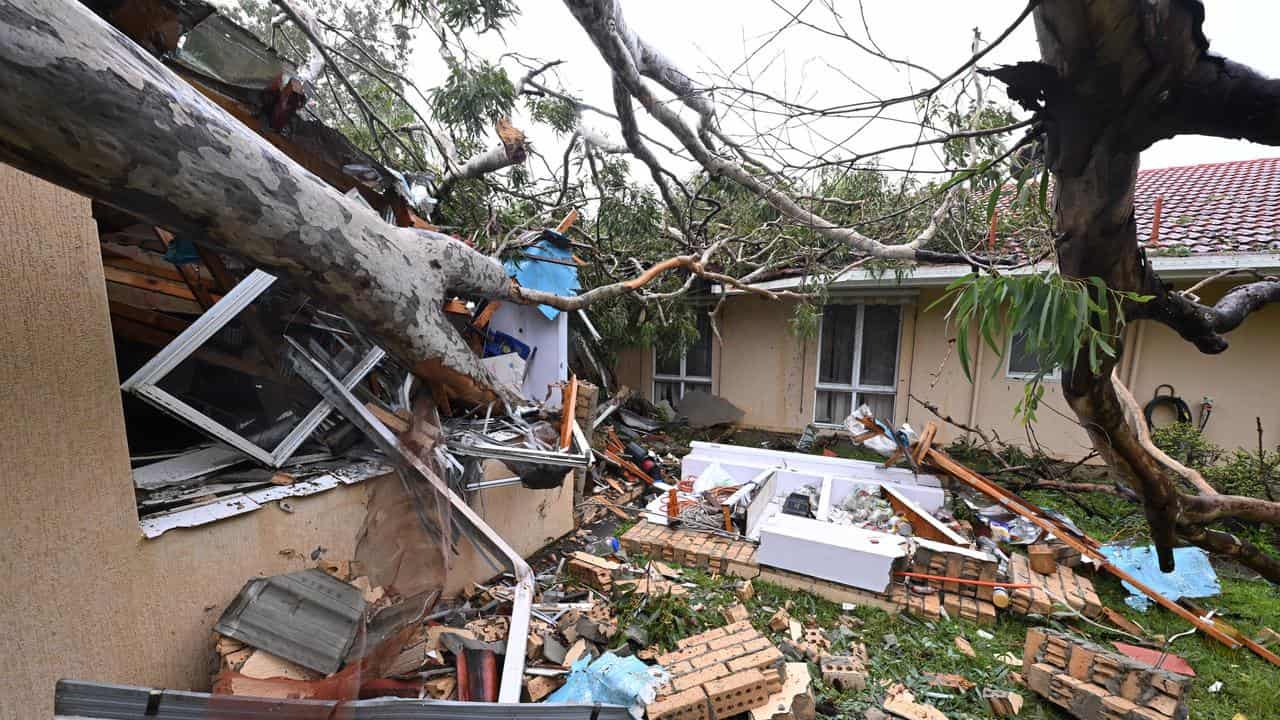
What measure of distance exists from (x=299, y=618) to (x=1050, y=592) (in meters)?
5.00

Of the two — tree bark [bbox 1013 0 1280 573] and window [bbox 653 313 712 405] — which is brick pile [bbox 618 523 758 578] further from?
window [bbox 653 313 712 405]

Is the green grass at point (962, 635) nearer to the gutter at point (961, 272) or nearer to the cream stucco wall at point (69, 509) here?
the cream stucco wall at point (69, 509)

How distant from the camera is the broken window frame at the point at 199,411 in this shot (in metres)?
2.21

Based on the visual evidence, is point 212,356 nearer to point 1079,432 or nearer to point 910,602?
point 910,602

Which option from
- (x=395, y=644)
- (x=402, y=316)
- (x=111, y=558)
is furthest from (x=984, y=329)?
(x=111, y=558)

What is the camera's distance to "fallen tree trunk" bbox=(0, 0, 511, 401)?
667 millimetres

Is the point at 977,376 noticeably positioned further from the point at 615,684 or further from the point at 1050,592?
the point at 615,684

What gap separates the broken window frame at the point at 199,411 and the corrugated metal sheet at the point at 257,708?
1.27 m

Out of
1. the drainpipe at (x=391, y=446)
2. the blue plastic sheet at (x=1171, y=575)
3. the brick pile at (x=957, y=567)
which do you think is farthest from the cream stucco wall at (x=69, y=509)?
the blue plastic sheet at (x=1171, y=575)

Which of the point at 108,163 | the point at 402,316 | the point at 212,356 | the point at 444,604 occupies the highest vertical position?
the point at 108,163

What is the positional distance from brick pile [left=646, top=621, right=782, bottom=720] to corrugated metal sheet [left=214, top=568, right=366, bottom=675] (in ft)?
5.07

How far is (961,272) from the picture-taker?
5691 millimetres

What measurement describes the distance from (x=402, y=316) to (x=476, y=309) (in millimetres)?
4180

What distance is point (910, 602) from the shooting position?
11.3 ft
